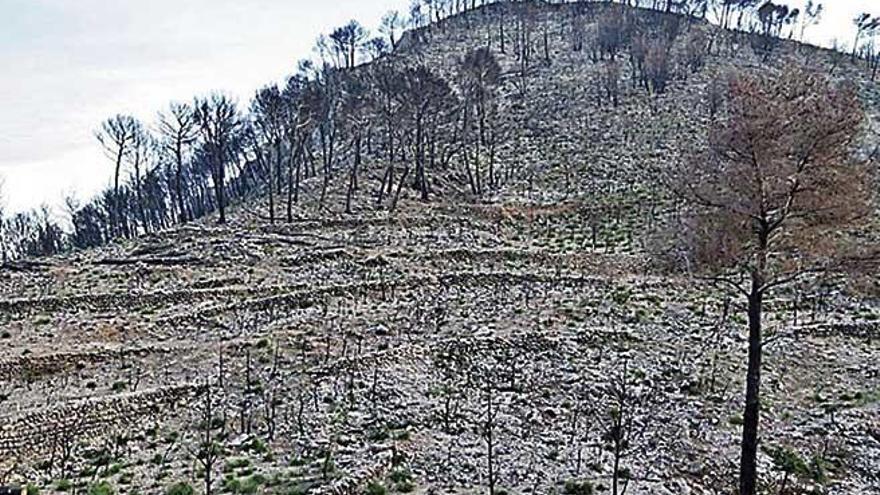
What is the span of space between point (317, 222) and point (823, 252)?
2963 cm

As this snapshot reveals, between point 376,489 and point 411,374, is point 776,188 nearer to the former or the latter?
point 376,489

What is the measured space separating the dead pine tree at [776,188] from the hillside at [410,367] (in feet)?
11.6

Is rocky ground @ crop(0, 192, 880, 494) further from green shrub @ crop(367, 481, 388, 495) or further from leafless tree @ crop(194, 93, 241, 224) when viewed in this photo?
leafless tree @ crop(194, 93, 241, 224)

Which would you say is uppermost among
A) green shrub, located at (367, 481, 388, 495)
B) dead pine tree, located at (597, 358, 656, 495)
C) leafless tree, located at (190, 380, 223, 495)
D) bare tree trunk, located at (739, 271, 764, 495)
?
bare tree trunk, located at (739, 271, 764, 495)

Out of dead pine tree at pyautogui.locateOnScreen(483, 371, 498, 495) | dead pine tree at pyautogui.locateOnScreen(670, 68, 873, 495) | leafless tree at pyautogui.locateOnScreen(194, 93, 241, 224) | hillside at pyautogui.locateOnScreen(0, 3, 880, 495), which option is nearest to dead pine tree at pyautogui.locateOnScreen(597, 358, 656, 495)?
hillside at pyautogui.locateOnScreen(0, 3, 880, 495)

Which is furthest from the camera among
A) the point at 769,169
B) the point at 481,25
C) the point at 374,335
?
the point at 481,25

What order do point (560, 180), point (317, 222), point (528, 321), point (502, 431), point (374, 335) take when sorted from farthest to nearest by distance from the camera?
1. point (560, 180)
2. point (317, 222)
3. point (528, 321)
4. point (374, 335)
5. point (502, 431)

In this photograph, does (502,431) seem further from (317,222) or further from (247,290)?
(317,222)

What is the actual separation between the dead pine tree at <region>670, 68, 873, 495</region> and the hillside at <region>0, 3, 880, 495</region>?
354 cm

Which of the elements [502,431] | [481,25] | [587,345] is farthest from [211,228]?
[481,25]

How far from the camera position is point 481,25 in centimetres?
10431

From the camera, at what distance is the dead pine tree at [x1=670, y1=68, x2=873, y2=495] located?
12.0m

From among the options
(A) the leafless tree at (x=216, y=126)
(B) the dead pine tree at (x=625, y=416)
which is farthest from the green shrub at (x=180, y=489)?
(A) the leafless tree at (x=216, y=126)

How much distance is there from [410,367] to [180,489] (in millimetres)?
7426
